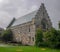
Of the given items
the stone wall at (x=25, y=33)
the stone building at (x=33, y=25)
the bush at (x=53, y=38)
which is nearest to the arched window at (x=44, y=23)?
the stone building at (x=33, y=25)

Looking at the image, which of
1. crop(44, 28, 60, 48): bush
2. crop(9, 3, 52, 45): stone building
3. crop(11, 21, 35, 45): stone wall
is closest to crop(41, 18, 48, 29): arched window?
crop(9, 3, 52, 45): stone building

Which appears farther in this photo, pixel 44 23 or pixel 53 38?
pixel 44 23

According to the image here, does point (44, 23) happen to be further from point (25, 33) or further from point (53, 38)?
point (53, 38)

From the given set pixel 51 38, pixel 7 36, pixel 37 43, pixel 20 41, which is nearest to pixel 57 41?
pixel 51 38

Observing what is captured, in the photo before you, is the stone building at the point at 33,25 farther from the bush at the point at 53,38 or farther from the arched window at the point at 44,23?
the bush at the point at 53,38

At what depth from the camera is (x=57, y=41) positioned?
41.7 m

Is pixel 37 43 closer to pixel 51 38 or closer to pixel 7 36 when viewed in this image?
pixel 51 38

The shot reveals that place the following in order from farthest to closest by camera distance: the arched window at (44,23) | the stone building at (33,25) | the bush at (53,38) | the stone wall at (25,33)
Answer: the arched window at (44,23), the stone wall at (25,33), the stone building at (33,25), the bush at (53,38)

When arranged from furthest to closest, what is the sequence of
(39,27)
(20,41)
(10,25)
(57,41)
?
(10,25) < (20,41) < (39,27) < (57,41)

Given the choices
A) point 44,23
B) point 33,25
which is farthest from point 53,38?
point 44,23

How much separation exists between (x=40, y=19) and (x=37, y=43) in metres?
9.58

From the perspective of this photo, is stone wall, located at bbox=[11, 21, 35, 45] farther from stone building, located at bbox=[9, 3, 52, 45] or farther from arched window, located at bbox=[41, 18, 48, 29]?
arched window, located at bbox=[41, 18, 48, 29]

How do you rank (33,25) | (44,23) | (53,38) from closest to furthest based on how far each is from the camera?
(53,38) < (33,25) < (44,23)

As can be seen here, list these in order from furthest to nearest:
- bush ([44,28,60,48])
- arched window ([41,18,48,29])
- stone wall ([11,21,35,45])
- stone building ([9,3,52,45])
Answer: arched window ([41,18,48,29])
stone wall ([11,21,35,45])
stone building ([9,3,52,45])
bush ([44,28,60,48])
